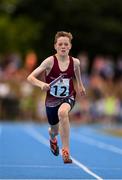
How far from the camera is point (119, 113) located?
32.4 meters

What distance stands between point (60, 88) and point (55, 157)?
3331mm

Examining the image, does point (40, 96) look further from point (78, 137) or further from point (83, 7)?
point (83, 7)

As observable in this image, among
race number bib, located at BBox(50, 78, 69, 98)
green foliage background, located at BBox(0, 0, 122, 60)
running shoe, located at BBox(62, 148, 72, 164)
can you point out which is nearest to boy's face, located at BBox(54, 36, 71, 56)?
race number bib, located at BBox(50, 78, 69, 98)

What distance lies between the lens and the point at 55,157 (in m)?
16.4

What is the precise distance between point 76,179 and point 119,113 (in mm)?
20083

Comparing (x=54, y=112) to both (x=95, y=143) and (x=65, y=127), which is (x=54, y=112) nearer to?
(x=65, y=127)

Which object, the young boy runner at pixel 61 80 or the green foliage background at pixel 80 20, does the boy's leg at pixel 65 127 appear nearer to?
the young boy runner at pixel 61 80

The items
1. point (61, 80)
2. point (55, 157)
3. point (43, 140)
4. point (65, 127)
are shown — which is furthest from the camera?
point (43, 140)

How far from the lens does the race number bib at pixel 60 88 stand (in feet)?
43.4

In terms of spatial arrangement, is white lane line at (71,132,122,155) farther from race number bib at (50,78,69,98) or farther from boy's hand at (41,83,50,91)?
boy's hand at (41,83,50,91)

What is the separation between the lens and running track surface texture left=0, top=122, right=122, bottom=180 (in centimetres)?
1314

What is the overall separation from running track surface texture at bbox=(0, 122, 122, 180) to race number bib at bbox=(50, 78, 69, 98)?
115 cm

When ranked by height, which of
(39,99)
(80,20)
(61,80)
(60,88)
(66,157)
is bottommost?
(39,99)

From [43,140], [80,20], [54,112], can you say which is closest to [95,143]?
[43,140]
